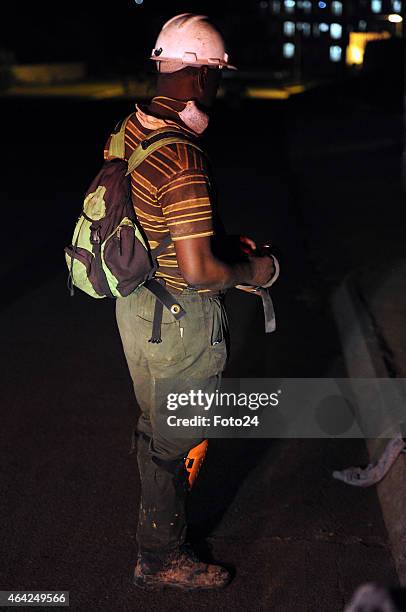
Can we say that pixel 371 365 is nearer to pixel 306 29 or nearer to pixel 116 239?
pixel 116 239

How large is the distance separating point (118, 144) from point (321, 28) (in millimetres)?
97383

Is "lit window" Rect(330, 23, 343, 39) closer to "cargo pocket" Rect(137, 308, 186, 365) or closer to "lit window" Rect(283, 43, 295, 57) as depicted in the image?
"lit window" Rect(283, 43, 295, 57)

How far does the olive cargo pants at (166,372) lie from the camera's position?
133 inches

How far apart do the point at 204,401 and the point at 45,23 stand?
69980mm

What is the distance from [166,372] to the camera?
3.45 meters

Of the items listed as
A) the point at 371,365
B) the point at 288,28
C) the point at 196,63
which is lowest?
the point at 288,28

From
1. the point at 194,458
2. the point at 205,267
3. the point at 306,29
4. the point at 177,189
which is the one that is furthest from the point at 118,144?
the point at 306,29

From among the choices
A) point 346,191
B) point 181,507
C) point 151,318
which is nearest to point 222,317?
point 151,318

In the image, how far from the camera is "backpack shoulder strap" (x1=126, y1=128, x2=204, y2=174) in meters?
3.03

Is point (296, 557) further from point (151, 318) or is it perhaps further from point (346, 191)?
point (346, 191)

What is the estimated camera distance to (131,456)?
490cm

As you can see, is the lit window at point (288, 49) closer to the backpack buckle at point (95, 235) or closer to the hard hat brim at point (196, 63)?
the hard hat brim at point (196, 63)

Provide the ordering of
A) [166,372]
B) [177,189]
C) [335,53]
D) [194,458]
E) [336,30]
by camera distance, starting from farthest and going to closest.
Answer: [336,30] < [335,53] < [194,458] < [166,372] < [177,189]

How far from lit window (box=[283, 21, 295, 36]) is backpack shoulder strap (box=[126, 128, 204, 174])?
103 meters
